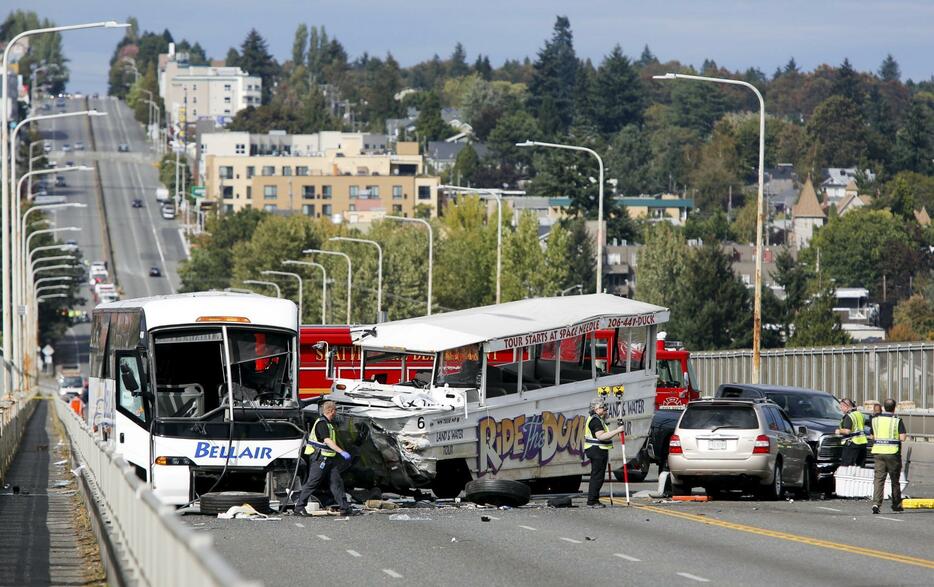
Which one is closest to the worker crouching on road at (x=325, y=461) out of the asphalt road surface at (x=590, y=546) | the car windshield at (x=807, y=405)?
the asphalt road surface at (x=590, y=546)

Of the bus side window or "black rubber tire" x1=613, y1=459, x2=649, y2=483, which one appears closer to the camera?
the bus side window

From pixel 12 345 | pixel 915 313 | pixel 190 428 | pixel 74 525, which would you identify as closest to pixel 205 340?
pixel 190 428

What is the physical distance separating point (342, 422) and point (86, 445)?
372 centimetres

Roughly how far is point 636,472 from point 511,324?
634 centimetres

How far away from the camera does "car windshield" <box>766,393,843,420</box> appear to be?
111 feet

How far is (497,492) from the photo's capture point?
2628 cm

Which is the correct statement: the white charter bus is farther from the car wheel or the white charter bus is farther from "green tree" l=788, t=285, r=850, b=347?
"green tree" l=788, t=285, r=850, b=347

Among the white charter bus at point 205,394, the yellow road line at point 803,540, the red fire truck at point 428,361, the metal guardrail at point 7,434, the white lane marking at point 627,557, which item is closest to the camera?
the yellow road line at point 803,540

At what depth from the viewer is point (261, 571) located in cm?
1775

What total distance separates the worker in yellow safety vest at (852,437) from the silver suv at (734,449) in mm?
1576

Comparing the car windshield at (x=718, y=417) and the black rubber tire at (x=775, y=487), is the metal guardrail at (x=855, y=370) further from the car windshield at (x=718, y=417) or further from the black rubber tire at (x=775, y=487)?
the car windshield at (x=718, y=417)

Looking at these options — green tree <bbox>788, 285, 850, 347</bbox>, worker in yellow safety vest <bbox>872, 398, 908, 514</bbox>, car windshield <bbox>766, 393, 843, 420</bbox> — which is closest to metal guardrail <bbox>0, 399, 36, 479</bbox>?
car windshield <bbox>766, 393, 843, 420</bbox>

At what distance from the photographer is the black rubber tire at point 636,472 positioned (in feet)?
108

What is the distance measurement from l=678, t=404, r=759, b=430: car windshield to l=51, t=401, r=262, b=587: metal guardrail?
35.7 ft
